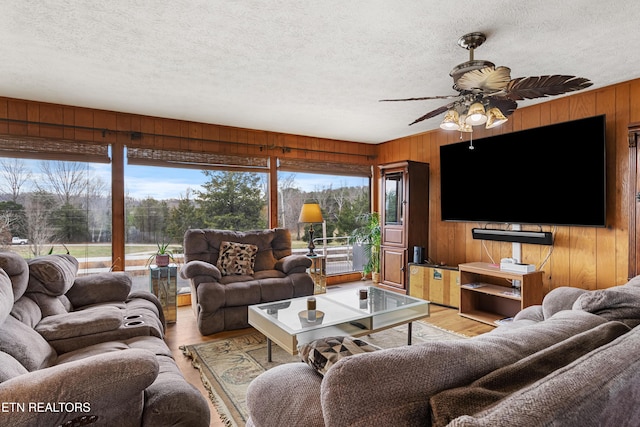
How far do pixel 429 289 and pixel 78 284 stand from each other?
12.3 feet

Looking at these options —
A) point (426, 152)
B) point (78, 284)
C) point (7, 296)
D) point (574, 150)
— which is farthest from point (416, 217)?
point (7, 296)

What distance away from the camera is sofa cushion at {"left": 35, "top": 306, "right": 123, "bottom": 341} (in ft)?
6.05

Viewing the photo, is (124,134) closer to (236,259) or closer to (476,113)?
(236,259)

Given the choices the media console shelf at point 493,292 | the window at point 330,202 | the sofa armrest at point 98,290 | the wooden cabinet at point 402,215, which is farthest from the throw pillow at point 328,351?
the window at point 330,202

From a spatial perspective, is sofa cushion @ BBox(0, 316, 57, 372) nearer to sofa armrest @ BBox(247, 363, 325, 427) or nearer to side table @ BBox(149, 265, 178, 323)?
sofa armrest @ BBox(247, 363, 325, 427)

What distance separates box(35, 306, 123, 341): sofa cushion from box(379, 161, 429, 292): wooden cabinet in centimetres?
373

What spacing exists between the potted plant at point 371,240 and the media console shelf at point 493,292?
5.53 ft

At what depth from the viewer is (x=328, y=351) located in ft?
3.69

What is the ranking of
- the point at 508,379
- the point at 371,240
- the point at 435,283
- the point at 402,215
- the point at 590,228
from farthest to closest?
the point at 371,240
the point at 402,215
the point at 435,283
the point at 590,228
the point at 508,379

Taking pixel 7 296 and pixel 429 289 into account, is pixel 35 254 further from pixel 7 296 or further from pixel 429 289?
pixel 429 289

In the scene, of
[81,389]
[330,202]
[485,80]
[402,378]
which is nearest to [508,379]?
[402,378]

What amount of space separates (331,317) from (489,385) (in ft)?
6.55

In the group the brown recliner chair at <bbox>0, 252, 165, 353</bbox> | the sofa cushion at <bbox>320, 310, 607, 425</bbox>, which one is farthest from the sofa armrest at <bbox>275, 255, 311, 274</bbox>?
the sofa cushion at <bbox>320, 310, 607, 425</bbox>

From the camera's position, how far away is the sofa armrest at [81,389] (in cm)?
102
